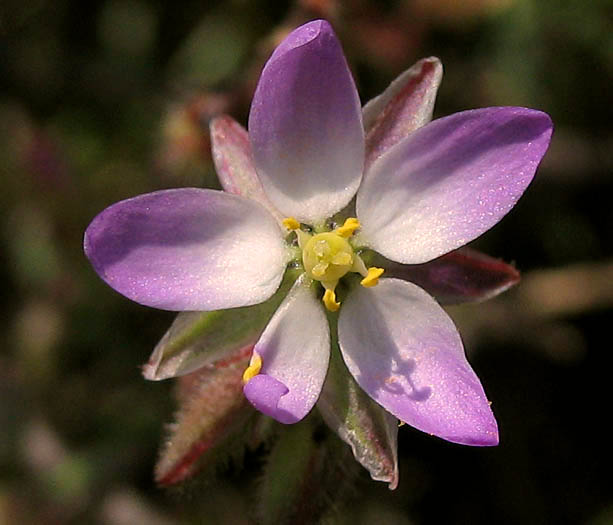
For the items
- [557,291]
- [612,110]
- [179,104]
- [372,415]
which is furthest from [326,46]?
[612,110]

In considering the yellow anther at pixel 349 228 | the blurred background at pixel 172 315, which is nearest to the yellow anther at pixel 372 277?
the yellow anther at pixel 349 228

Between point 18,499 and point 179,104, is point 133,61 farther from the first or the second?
point 18,499

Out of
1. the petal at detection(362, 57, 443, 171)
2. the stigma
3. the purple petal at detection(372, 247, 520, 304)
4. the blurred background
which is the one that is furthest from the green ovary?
the blurred background

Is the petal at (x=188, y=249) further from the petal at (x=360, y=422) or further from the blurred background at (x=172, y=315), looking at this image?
the blurred background at (x=172, y=315)

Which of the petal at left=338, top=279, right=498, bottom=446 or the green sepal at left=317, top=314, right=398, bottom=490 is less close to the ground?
the petal at left=338, top=279, right=498, bottom=446

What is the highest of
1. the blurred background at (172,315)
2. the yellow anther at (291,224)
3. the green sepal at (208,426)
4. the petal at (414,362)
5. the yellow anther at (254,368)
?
the yellow anther at (291,224)

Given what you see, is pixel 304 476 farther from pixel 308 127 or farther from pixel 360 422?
pixel 308 127

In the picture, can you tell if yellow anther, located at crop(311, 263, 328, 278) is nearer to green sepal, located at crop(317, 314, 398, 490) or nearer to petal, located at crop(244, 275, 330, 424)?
petal, located at crop(244, 275, 330, 424)
